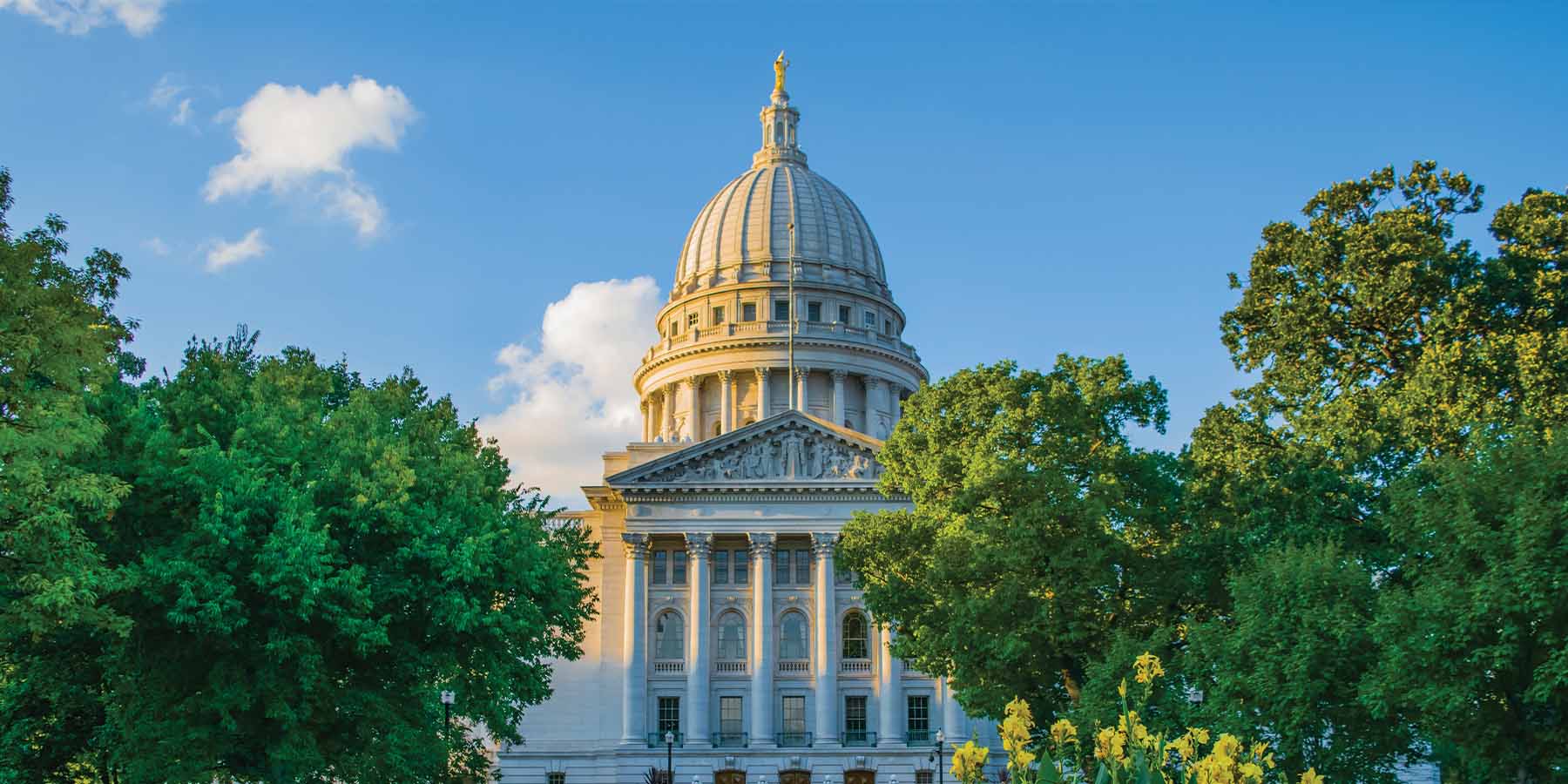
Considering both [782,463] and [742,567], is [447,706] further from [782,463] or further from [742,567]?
[742,567]

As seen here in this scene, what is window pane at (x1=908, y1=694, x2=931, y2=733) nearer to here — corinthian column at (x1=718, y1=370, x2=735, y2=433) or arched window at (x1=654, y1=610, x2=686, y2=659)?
arched window at (x1=654, y1=610, x2=686, y2=659)

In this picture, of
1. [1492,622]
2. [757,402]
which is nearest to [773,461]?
[757,402]

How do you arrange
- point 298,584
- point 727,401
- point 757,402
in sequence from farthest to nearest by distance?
point 727,401
point 757,402
point 298,584

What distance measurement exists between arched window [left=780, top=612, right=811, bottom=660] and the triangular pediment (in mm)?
6538

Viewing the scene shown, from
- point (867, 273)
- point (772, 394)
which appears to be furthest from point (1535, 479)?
point (867, 273)

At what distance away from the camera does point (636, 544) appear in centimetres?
6819

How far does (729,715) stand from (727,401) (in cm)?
2362

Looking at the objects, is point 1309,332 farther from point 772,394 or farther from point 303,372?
point 772,394

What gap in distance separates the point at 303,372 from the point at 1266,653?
22918 mm

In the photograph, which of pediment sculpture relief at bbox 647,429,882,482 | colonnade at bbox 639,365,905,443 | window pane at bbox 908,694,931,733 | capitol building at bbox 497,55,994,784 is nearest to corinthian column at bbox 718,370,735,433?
colonnade at bbox 639,365,905,443

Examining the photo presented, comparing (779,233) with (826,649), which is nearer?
(826,649)

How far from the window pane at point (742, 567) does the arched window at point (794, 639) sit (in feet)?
8.28

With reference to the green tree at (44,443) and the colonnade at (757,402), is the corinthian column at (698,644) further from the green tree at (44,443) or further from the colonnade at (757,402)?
the green tree at (44,443)

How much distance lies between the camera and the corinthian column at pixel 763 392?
8631 centimetres
